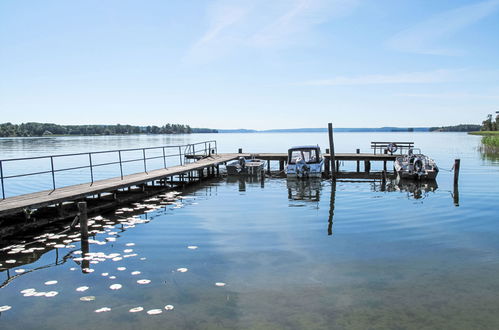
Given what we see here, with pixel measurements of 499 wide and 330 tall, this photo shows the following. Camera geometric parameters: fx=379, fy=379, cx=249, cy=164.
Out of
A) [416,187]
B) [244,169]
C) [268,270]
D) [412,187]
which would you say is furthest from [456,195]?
[268,270]

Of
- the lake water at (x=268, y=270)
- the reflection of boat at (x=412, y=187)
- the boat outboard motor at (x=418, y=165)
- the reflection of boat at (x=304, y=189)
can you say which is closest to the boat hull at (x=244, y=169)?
the reflection of boat at (x=304, y=189)

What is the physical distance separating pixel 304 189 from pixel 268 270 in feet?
42.6

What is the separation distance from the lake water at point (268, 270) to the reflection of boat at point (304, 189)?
3.02 m

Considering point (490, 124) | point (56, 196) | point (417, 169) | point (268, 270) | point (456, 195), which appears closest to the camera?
point (268, 270)

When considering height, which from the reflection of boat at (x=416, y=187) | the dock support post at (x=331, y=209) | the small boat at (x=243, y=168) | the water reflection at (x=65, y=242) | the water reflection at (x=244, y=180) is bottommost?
the reflection of boat at (x=416, y=187)

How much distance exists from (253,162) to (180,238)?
55.6ft

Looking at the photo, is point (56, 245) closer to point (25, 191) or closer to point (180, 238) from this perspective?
point (180, 238)

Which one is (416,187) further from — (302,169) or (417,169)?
(302,169)

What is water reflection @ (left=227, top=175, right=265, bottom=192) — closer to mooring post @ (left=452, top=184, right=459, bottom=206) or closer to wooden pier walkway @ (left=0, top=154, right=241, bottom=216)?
wooden pier walkway @ (left=0, top=154, right=241, bottom=216)

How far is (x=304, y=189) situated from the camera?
21375mm

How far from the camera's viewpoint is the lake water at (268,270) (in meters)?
6.48

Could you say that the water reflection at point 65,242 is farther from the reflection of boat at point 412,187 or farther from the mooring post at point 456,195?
the mooring post at point 456,195

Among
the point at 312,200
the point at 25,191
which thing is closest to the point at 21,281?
the point at 312,200

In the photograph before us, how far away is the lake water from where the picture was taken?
648 centimetres
